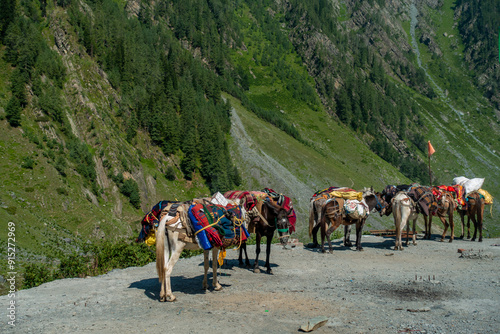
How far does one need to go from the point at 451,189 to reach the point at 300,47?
158248 millimetres

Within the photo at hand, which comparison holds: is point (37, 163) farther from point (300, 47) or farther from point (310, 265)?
point (300, 47)

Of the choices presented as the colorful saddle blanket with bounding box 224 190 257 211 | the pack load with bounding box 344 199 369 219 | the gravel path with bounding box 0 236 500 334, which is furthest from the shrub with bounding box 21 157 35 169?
the pack load with bounding box 344 199 369 219

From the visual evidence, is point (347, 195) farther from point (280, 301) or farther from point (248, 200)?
point (280, 301)

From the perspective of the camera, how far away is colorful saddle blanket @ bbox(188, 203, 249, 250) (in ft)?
39.1

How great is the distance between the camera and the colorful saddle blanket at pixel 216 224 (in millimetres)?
11922

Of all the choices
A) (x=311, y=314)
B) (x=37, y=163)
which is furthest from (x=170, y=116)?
(x=311, y=314)

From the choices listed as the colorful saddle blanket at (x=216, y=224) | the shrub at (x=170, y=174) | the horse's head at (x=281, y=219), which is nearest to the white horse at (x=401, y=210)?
the horse's head at (x=281, y=219)

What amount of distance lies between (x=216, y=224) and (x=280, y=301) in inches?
133

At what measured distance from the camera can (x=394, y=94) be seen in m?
166

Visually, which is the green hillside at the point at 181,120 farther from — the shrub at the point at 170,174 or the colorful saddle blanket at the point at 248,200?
the colorful saddle blanket at the point at 248,200

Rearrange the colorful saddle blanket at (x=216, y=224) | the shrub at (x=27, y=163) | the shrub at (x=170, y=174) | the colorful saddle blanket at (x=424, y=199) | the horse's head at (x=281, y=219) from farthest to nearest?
the shrub at (x=170, y=174), the shrub at (x=27, y=163), the colorful saddle blanket at (x=424, y=199), the horse's head at (x=281, y=219), the colorful saddle blanket at (x=216, y=224)

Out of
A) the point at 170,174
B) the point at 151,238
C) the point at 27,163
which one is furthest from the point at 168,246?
the point at 170,174

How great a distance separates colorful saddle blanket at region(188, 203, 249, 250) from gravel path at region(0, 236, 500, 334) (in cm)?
193

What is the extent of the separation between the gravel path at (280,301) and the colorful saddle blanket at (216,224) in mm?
1930
